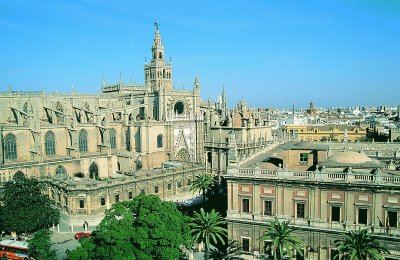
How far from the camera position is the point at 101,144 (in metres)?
57.9

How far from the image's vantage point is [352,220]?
32.3 metres

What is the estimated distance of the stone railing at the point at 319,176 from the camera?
31.1 meters

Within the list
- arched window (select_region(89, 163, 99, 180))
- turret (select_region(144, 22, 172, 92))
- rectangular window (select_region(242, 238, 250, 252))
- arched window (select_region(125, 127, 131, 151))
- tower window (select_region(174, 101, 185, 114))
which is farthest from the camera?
turret (select_region(144, 22, 172, 92))

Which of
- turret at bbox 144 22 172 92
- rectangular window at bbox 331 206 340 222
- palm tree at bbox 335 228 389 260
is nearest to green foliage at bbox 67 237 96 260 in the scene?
palm tree at bbox 335 228 389 260

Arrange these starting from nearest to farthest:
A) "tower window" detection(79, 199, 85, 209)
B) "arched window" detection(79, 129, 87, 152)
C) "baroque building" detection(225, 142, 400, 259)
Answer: "baroque building" detection(225, 142, 400, 259) < "tower window" detection(79, 199, 85, 209) < "arched window" detection(79, 129, 87, 152)

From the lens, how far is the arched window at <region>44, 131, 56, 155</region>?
177 feet

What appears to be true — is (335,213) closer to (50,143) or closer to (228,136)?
(228,136)

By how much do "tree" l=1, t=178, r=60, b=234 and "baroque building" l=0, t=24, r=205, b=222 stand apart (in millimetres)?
4092

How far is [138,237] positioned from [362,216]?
1905 centimetres

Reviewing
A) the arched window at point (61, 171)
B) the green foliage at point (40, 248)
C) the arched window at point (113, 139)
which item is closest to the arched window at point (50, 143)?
the arched window at point (61, 171)

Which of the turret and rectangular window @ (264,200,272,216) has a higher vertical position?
the turret

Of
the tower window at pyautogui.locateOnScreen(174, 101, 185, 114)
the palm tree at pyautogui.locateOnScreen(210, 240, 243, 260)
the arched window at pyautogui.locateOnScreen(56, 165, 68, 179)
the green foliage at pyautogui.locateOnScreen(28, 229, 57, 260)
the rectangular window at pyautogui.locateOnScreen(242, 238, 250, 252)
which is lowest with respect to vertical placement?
the palm tree at pyautogui.locateOnScreen(210, 240, 243, 260)

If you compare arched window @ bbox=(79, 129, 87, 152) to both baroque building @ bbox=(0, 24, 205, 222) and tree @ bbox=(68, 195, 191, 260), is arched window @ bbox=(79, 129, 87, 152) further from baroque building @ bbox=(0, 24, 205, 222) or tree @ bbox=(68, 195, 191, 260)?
tree @ bbox=(68, 195, 191, 260)

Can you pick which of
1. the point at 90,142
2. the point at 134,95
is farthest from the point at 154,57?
the point at 90,142
